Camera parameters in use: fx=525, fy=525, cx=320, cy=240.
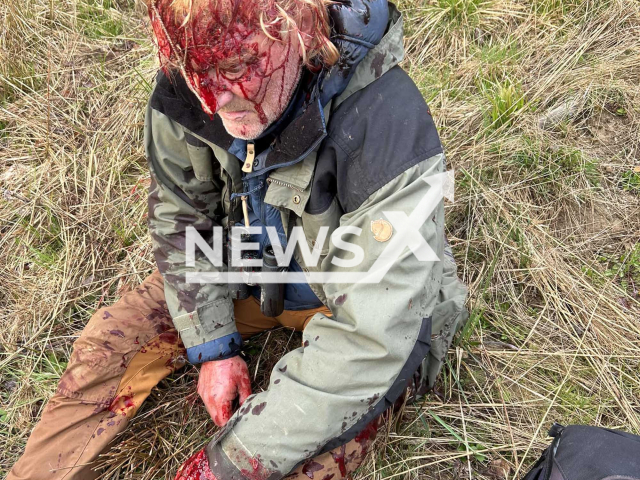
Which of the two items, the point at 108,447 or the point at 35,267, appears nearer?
the point at 108,447

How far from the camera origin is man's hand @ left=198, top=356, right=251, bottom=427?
7.12 ft

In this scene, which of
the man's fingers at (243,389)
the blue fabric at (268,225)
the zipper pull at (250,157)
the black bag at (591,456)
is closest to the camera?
the black bag at (591,456)

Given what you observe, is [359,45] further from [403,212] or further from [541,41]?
[541,41]

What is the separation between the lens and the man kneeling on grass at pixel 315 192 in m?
1.52

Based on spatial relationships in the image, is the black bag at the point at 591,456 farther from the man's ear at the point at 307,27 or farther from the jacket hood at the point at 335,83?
the man's ear at the point at 307,27

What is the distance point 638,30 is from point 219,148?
2856mm

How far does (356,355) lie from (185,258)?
100 centimetres

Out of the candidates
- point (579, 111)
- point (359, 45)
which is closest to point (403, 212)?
point (359, 45)

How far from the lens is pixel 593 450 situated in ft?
4.73

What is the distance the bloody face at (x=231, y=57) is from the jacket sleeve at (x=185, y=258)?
494mm

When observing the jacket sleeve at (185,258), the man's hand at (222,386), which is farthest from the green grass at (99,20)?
the man's hand at (222,386)

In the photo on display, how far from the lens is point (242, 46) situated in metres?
1.48

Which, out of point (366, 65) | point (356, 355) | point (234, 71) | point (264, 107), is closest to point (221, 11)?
point (234, 71)

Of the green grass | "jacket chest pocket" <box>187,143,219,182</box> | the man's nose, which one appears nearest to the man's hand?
"jacket chest pocket" <box>187,143,219,182</box>
